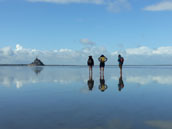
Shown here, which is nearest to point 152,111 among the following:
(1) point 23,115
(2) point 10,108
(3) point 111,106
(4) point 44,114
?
(3) point 111,106

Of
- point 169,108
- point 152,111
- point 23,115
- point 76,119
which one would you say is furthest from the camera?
point 169,108

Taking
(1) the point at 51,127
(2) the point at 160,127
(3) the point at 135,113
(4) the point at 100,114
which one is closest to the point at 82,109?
(4) the point at 100,114

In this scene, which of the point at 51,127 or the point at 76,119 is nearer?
the point at 51,127

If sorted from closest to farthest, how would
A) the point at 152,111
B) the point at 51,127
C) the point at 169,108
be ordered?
1. the point at 51,127
2. the point at 152,111
3. the point at 169,108

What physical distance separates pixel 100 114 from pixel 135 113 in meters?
1.22

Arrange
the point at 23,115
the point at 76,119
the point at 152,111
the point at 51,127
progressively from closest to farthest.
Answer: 1. the point at 51,127
2. the point at 76,119
3. the point at 23,115
4. the point at 152,111

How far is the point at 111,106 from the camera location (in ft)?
29.2

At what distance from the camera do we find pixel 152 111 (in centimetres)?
793

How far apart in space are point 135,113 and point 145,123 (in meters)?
1.26

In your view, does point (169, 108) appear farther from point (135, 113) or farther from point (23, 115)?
point (23, 115)

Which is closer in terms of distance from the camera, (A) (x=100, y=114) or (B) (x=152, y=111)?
(A) (x=100, y=114)

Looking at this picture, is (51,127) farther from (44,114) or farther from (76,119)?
(44,114)

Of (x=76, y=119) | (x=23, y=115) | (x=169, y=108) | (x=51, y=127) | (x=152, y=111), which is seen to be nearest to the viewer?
(x=51, y=127)

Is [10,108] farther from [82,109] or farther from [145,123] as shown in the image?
[145,123]
